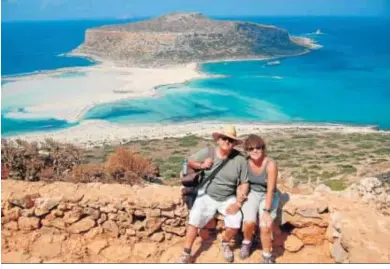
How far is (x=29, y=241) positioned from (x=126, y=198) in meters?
1.18

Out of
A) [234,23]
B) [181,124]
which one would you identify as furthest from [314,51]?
[181,124]

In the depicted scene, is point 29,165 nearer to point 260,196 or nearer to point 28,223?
point 28,223

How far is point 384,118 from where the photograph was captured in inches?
2039

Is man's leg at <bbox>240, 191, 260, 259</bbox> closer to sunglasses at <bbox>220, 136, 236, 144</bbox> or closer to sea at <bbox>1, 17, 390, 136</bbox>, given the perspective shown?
sunglasses at <bbox>220, 136, 236, 144</bbox>

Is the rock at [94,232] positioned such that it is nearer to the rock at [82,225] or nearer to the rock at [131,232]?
the rock at [82,225]

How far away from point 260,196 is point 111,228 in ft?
5.83

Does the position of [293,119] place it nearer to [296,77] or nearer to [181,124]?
[181,124]

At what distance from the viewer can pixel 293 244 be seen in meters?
5.33

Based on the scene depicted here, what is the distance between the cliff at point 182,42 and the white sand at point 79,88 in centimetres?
797

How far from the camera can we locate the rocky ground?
5.29 meters

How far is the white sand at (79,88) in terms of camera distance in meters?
52.8

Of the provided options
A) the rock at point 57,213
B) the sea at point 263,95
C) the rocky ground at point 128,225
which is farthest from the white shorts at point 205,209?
the sea at point 263,95

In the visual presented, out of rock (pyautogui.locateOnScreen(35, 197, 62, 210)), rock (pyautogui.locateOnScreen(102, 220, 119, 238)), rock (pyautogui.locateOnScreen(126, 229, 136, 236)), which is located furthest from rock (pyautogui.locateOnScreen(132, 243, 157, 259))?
rock (pyautogui.locateOnScreen(35, 197, 62, 210))

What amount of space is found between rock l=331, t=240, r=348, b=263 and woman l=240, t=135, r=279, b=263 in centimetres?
69
